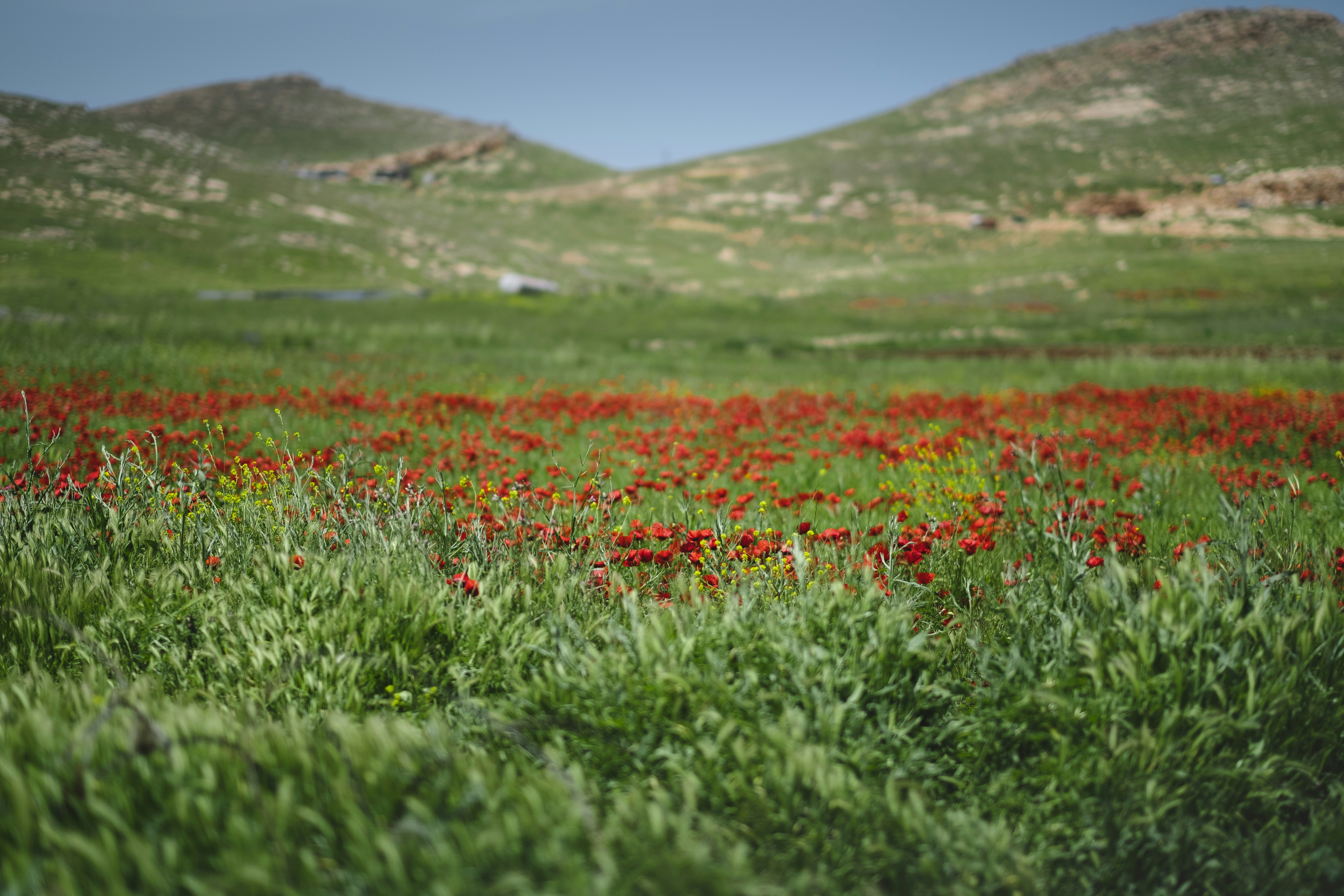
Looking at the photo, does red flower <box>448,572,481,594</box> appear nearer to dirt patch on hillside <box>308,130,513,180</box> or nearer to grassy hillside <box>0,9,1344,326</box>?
grassy hillside <box>0,9,1344,326</box>

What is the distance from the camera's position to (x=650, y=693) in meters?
2.33

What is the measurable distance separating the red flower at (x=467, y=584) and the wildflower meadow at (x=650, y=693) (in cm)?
3

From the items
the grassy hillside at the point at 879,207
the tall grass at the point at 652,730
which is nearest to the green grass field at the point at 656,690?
the tall grass at the point at 652,730

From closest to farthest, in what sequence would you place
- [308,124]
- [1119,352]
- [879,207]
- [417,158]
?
[1119,352] → [879,207] → [417,158] → [308,124]

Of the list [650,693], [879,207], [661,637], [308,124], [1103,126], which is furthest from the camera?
[308,124]

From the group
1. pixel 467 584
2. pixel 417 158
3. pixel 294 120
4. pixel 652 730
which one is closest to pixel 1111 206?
pixel 467 584

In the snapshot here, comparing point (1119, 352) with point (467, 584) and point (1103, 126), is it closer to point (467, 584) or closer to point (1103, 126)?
point (467, 584)

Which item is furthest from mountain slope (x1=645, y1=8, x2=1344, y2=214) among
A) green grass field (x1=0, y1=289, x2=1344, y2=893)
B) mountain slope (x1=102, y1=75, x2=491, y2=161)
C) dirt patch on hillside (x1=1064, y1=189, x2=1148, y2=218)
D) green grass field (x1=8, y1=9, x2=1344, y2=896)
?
green grass field (x1=0, y1=289, x2=1344, y2=893)

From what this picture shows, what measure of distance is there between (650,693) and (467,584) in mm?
1189

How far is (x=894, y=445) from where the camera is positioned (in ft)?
23.5

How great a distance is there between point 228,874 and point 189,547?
2875 mm

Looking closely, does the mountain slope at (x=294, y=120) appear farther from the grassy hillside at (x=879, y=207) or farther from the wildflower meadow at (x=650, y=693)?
the wildflower meadow at (x=650, y=693)

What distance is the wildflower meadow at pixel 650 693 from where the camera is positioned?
162cm

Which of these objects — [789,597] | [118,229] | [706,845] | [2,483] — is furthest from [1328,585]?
[118,229]
